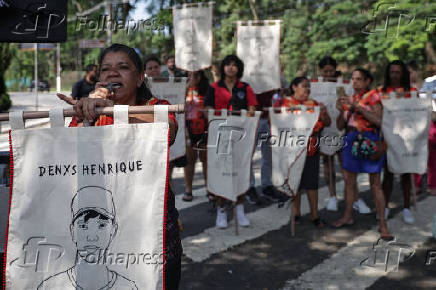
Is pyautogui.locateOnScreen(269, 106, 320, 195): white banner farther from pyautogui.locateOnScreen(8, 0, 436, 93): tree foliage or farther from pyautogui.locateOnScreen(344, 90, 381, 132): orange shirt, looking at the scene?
pyautogui.locateOnScreen(8, 0, 436, 93): tree foliage

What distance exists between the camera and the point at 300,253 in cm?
513

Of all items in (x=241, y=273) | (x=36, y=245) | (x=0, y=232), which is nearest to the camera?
(x=36, y=245)

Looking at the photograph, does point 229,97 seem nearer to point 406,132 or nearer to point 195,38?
point 195,38

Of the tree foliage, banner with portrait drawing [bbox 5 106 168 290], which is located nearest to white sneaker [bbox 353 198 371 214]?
banner with portrait drawing [bbox 5 106 168 290]

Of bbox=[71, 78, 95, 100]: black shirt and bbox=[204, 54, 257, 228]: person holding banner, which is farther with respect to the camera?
bbox=[71, 78, 95, 100]: black shirt

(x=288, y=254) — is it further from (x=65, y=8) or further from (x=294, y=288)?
(x=65, y=8)

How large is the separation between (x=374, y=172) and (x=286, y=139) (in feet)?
3.55

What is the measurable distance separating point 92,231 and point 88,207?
0.10 m

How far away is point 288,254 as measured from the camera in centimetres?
509

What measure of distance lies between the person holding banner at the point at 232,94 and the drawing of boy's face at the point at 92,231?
13.3 ft

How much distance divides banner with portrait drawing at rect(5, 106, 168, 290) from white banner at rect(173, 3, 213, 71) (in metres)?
5.46

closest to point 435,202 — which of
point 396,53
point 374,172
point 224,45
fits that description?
point 374,172

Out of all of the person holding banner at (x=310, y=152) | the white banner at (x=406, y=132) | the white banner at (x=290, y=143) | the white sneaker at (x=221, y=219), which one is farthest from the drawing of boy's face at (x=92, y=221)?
the white banner at (x=406, y=132)

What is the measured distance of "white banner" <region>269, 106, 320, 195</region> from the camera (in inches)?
224
